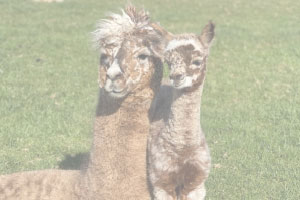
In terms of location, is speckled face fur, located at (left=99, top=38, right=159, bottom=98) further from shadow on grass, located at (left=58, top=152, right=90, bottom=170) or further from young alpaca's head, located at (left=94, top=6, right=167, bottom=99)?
shadow on grass, located at (left=58, top=152, right=90, bottom=170)

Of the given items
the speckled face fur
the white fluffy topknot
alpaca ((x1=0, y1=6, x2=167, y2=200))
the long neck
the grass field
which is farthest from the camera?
the grass field

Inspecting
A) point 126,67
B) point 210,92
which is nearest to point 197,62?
point 126,67

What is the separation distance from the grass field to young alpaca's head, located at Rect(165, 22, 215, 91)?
2.86 meters

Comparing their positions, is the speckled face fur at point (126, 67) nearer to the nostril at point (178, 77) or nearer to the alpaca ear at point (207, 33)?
the nostril at point (178, 77)

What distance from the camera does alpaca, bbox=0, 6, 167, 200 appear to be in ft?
15.1

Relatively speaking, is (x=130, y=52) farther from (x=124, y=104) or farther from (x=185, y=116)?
(x=185, y=116)

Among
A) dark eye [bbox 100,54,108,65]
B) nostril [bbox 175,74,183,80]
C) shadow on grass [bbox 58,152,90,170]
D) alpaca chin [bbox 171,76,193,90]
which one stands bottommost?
shadow on grass [bbox 58,152,90,170]

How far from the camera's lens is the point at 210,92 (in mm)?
11328

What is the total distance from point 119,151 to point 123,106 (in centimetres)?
40

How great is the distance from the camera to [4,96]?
420 inches

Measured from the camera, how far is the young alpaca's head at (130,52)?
14.9 ft

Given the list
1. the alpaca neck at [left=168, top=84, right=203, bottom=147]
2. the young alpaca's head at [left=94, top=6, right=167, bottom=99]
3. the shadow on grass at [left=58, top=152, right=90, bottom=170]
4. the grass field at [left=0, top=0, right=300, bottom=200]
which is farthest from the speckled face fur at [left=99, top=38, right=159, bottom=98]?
the shadow on grass at [left=58, top=152, right=90, bottom=170]

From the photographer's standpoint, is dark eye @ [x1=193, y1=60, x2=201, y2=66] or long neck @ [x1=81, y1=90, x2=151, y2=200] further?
long neck @ [x1=81, y1=90, x2=151, y2=200]

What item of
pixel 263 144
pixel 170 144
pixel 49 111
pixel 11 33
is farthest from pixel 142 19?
pixel 11 33
